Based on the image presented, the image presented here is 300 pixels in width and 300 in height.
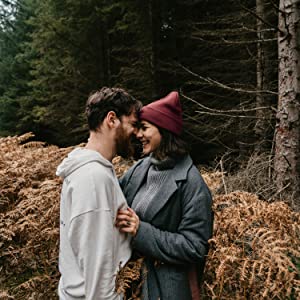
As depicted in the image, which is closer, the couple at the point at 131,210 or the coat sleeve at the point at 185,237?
the couple at the point at 131,210

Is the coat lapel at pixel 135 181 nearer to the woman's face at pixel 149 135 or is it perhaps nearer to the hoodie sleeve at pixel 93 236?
the woman's face at pixel 149 135

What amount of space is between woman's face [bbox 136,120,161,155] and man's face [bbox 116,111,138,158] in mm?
93

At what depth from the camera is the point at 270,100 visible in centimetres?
924

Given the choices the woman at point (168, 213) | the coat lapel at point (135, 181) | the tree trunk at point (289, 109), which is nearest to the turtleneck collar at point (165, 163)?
the woman at point (168, 213)

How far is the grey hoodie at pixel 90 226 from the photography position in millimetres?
1672

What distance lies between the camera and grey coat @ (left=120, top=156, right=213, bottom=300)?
194 centimetres

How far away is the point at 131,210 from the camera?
1.95 m

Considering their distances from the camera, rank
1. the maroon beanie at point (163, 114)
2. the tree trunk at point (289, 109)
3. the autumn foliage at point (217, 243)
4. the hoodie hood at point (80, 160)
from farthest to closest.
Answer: the tree trunk at point (289, 109)
the maroon beanie at point (163, 114)
the autumn foliage at point (217, 243)
the hoodie hood at point (80, 160)

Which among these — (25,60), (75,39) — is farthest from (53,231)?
(25,60)

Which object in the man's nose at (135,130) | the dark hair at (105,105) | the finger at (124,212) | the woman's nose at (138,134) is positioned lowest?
the finger at (124,212)

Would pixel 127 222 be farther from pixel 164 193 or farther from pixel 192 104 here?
pixel 192 104

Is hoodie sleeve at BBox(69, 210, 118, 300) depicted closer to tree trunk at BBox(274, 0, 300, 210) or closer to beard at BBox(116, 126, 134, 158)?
beard at BBox(116, 126, 134, 158)

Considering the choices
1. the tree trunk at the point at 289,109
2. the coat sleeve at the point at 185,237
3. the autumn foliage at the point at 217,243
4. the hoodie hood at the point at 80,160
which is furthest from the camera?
the tree trunk at the point at 289,109

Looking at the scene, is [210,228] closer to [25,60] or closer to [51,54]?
[51,54]
